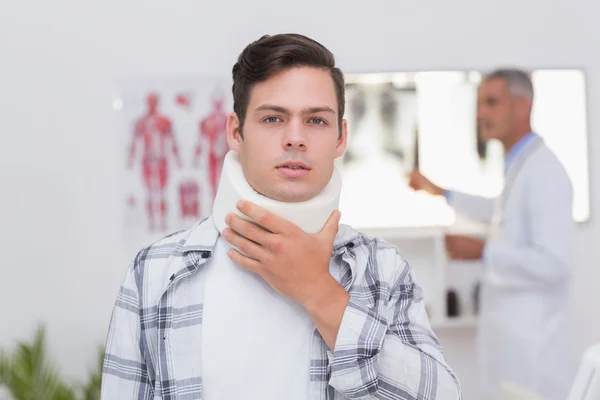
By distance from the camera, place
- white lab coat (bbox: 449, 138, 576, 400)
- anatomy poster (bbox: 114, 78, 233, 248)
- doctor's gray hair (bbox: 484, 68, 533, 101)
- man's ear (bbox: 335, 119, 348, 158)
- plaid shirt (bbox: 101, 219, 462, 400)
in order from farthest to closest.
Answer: doctor's gray hair (bbox: 484, 68, 533, 101)
anatomy poster (bbox: 114, 78, 233, 248)
white lab coat (bbox: 449, 138, 576, 400)
man's ear (bbox: 335, 119, 348, 158)
plaid shirt (bbox: 101, 219, 462, 400)

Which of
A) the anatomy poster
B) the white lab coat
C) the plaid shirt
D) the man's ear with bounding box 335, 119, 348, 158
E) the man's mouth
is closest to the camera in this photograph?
the plaid shirt

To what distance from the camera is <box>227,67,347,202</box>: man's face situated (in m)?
1.20

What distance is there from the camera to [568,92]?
3.27m

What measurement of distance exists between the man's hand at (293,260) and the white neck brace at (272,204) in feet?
0.10

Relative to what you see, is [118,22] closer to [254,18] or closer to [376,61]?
[254,18]

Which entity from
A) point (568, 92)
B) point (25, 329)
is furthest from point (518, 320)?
point (25, 329)

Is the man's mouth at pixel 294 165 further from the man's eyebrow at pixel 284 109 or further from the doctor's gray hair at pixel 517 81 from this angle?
the doctor's gray hair at pixel 517 81

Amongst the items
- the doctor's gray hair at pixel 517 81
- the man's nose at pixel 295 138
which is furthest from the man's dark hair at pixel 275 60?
the doctor's gray hair at pixel 517 81

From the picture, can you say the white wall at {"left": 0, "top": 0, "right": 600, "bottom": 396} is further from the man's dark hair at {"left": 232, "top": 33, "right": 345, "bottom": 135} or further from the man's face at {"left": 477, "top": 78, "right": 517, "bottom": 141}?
the man's dark hair at {"left": 232, "top": 33, "right": 345, "bottom": 135}

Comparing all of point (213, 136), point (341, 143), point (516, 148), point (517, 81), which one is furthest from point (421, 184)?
point (341, 143)

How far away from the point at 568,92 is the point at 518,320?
109 centimetres

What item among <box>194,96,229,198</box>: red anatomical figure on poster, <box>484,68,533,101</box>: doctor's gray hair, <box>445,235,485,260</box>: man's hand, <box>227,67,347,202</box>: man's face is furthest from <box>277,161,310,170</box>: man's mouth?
<box>484,68,533,101</box>: doctor's gray hair

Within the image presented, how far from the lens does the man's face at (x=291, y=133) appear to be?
3.95ft

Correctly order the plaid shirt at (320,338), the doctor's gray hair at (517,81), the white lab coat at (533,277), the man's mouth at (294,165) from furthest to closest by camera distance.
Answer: the doctor's gray hair at (517,81)
the white lab coat at (533,277)
the man's mouth at (294,165)
the plaid shirt at (320,338)
